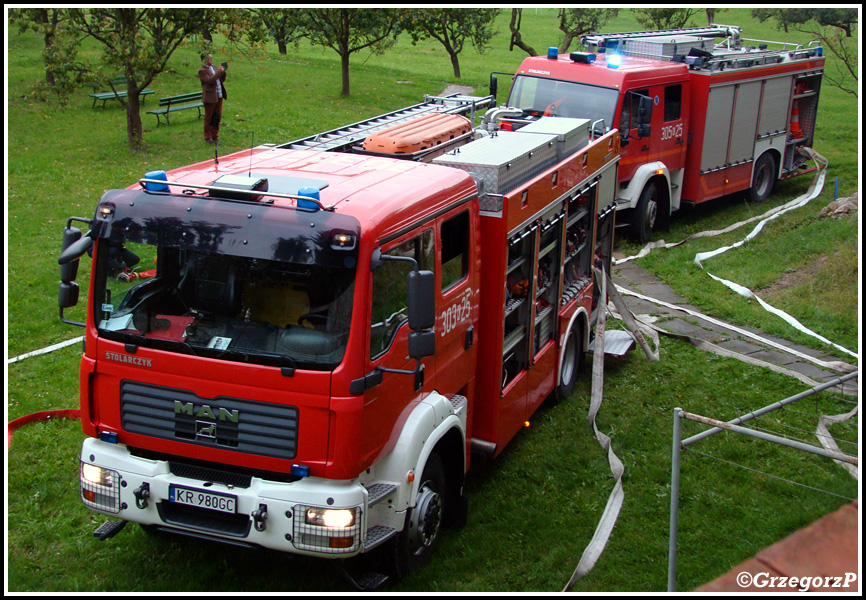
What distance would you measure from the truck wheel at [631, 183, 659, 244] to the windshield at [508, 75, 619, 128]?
1.82 meters

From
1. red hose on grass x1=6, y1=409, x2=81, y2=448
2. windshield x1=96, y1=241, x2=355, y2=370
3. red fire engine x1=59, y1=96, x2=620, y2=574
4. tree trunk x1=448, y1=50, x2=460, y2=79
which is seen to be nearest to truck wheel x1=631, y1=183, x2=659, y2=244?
red fire engine x1=59, y1=96, x2=620, y2=574

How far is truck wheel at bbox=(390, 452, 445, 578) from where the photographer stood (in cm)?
536

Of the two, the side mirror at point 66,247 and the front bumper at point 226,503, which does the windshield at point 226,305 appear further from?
the front bumper at point 226,503

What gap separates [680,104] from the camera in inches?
561

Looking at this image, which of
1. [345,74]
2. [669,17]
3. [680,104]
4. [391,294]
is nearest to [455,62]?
[345,74]

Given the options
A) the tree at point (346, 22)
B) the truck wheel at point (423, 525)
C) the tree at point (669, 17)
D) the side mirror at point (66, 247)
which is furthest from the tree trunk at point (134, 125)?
the tree at point (669, 17)

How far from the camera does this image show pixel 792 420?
8055 mm

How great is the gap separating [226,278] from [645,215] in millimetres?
10528

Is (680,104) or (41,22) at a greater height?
(41,22)

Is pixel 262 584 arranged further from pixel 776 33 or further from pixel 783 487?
pixel 776 33

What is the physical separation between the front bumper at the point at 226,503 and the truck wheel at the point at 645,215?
33.7 feet

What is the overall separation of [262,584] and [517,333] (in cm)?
284

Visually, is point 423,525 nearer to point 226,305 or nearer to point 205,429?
point 205,429

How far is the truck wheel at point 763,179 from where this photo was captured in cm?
1686
